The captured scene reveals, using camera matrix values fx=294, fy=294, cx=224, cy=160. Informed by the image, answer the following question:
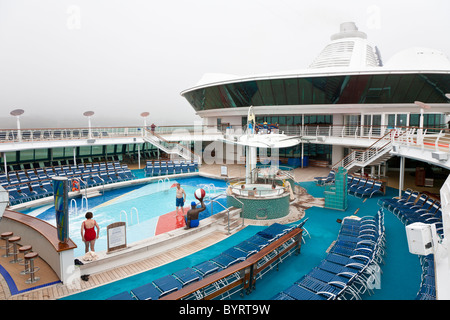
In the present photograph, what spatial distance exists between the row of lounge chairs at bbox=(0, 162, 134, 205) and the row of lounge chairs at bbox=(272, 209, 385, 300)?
12.3m

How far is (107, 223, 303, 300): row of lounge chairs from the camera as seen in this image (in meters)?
5.23

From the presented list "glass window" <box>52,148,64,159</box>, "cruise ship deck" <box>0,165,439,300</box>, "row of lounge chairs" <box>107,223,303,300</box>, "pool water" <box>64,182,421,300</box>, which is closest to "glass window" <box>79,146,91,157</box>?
"glass window" <box>52,148,64,159</box>

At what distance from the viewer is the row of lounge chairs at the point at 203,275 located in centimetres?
523

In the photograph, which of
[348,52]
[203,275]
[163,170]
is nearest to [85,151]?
[163,170]

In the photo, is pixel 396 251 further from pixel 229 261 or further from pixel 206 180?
pixel 206 180

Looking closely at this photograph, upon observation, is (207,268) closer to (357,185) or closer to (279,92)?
(357,185)

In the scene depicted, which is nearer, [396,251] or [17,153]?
[396,251]

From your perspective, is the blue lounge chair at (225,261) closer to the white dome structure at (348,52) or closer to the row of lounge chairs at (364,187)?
the row of lounge chairs at (364,187)

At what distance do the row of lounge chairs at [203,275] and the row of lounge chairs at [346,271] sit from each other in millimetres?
1306

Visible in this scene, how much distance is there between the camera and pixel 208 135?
24453 mm

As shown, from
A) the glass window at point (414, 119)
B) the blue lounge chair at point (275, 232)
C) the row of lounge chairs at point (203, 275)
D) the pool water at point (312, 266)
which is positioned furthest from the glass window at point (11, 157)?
the glass window at point (414, 119)

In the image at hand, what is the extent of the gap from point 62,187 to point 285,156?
855 inches

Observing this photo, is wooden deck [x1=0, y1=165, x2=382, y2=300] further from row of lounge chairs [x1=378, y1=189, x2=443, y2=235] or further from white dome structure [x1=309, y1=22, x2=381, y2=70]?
white dome structure [x1=309, y1=22, x2=381, y2=70]
